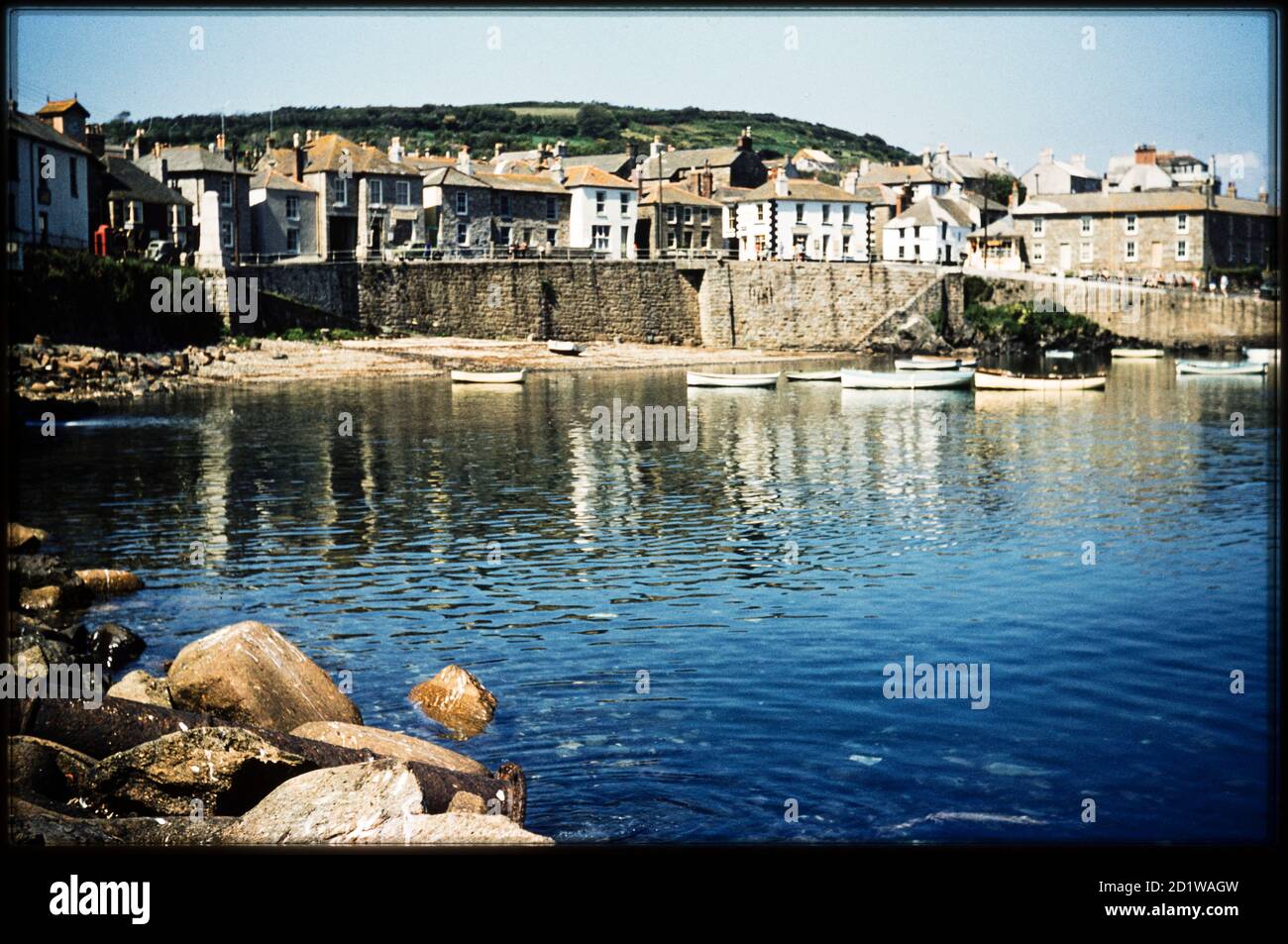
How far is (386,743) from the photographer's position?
43.2ft

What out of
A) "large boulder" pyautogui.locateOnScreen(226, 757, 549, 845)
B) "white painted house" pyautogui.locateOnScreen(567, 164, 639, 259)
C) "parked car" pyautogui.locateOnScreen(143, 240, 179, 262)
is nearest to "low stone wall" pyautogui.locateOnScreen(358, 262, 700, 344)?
"white painted house" pyautogui.locateOnScreen(567, 164, 639, 259)

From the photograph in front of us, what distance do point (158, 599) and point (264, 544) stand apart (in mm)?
4651

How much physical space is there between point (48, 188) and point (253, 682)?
53720mm

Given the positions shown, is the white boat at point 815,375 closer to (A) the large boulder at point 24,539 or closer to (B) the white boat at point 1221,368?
(B) the white boat at point 1221,368

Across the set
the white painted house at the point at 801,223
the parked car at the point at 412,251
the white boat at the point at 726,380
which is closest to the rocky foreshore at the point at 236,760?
the white boat at the point at 726,380

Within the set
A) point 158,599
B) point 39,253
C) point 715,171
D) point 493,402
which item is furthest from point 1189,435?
point 715,171

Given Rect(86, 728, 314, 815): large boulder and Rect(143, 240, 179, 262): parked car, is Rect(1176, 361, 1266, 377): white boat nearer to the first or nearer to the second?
Rect(143, 240, 179, 262): parked car

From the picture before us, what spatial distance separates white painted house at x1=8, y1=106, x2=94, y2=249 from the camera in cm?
5703

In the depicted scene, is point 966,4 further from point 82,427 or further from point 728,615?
point 82,427

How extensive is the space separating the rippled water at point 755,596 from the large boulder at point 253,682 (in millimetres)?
1497

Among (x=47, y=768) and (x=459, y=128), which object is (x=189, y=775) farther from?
(x=459, y=128)

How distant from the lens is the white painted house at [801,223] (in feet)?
329

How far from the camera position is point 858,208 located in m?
104

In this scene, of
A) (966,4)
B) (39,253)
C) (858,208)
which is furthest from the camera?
(858,208)
